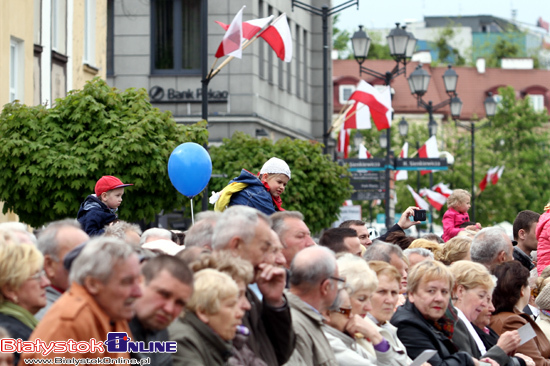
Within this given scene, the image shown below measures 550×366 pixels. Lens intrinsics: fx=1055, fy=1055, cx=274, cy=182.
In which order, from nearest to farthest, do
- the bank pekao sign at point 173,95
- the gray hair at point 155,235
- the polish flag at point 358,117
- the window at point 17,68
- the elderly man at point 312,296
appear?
the elderly man at point 312,296 → the gray hair at point 155,235 → the window at point 17,68 → the polish flag at point 358,117 → the bank pekao sign at point 173,95

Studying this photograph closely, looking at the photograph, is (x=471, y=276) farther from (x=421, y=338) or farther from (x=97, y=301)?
(x=97, y=301)

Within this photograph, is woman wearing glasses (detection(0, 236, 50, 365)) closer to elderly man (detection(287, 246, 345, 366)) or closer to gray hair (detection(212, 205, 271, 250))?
gray hair (detection(212, 205, 271, 250))

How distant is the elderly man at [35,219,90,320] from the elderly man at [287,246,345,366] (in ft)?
4.60

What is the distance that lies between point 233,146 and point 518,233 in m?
13.3

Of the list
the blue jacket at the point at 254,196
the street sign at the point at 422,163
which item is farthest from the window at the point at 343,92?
the blue jacket at the point at 254,196

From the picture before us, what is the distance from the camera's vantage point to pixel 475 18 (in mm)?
128125

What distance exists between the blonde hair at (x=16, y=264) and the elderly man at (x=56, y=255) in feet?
0.94

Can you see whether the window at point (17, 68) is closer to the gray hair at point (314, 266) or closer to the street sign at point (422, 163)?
the street sign at point (422, 163)

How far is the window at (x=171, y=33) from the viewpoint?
107 ft

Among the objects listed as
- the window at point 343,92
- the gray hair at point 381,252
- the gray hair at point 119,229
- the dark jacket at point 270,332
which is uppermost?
the window at point 343,92

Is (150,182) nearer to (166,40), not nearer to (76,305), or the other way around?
(76,305)

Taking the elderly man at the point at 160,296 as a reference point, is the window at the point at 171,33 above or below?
above

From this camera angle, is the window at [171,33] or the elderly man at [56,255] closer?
the elderly man at [56,255]

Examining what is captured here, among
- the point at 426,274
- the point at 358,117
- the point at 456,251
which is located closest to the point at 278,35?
the point at 358,117
